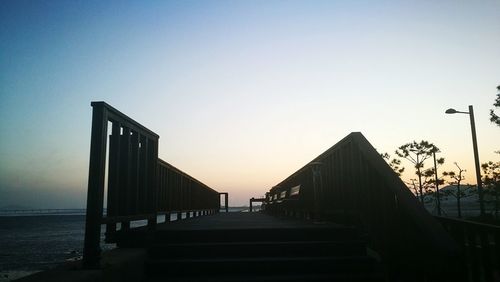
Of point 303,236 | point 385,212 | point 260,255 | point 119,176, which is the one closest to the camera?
point 385,212

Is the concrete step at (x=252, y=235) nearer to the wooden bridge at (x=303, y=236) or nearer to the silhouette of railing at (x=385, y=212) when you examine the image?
the wooden bridge at (x=303, y=236)

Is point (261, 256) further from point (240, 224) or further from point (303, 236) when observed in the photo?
point (240, 224)

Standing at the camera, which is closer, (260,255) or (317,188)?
(260,255)

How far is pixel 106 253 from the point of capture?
4293mm

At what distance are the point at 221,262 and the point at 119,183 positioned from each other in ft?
5.35

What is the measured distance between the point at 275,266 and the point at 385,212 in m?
1.53

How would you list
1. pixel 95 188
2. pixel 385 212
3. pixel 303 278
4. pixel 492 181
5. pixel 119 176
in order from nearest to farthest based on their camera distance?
pixel 95 188, pixel 385 212, pixel 303 278, pixel 119 176, pixel 492 181

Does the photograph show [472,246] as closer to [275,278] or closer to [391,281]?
[391,281]

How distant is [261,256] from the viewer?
4672 mm

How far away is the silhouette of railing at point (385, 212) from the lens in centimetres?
298

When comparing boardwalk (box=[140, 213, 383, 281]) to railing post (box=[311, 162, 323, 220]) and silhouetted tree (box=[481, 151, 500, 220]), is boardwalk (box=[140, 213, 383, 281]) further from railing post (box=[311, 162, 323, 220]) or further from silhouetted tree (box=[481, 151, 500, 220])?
silhouetted tree (box=[481, 151, 500, 220])

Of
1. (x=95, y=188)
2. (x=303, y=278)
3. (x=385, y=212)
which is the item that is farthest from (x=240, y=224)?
(x=95, y=188)

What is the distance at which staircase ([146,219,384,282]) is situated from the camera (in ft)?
14.2

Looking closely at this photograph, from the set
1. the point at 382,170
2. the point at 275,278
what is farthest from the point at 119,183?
the point at 382,170
